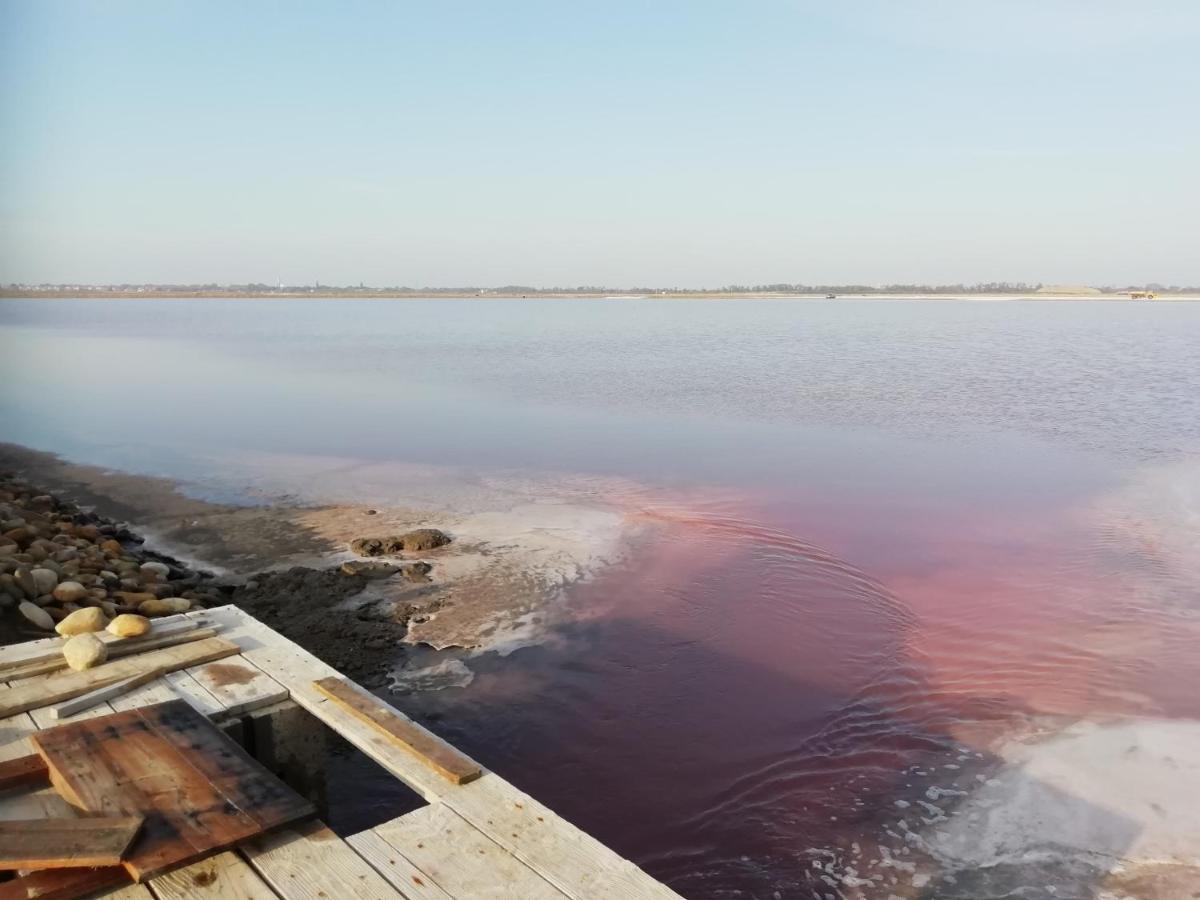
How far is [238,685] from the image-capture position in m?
5.23

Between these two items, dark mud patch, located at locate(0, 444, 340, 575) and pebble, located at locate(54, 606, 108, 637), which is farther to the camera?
dark mud patch, located at locate(0, 444, 340, 575)

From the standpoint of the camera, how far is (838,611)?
32.2ft

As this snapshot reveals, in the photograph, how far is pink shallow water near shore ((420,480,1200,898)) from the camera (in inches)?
239

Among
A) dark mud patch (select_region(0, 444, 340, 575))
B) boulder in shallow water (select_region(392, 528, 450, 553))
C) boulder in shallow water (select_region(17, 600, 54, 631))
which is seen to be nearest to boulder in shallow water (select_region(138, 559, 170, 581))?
dark mud patch (select_region(0, 444, 340, 575))

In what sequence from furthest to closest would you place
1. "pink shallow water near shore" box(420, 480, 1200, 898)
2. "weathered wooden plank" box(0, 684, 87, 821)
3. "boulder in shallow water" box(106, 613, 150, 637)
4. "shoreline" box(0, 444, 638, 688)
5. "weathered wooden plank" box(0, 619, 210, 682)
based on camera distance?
"shoreline" box(0, 444, 638, 688)
"pink shallow water near shore" box(420, 480, 1200, 898)
"boulder in shallow water" box(106, 613, 150, 637)
"weathered wooden plank" box(0, 619, 210, 682)
"weathered wooden plank" box(0, 684, 87, 821)

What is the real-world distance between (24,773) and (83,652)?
56.1 inches

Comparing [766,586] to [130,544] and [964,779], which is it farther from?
[130,544]

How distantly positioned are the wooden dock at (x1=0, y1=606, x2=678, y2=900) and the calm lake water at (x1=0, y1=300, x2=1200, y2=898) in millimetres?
2051

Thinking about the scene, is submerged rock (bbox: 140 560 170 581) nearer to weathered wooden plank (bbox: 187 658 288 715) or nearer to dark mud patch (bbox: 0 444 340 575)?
dark mud patch (bbox: 0 444 340 575)

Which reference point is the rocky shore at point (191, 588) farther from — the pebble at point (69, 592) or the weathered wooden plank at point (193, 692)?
the weathered wooden plank at point (193, 692)

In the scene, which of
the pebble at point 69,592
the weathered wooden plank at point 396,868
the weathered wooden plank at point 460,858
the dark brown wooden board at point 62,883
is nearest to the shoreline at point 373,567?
the pebble at point 69,592

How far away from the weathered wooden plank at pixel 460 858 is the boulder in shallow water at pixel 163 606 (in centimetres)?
545

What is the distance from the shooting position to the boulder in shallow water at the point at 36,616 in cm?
748

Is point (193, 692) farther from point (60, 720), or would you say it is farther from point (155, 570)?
point (155, 570)
